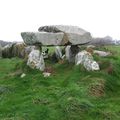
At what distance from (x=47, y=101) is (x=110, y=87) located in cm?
579

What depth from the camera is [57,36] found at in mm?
33844

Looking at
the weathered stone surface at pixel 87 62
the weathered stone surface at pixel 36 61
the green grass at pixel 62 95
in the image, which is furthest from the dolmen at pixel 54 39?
the weathered stone surface at pixel 87 62

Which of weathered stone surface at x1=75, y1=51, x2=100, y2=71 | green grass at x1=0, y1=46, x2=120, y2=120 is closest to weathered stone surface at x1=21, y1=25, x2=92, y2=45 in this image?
green grass at x1=0, y1=46, x2=120, y2=120

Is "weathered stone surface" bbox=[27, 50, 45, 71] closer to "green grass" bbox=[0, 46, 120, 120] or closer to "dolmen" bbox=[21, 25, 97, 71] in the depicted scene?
"dolmen" bbox=[21, 25, 97, 71]

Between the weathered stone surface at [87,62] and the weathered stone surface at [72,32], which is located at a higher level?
the weathered stone surface at [72,32]

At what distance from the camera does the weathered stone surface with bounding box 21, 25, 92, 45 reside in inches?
1293

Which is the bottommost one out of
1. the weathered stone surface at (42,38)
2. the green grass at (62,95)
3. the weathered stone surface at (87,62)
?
the green grass at (62,95)

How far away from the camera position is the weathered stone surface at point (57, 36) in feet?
108

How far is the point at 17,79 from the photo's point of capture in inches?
1177

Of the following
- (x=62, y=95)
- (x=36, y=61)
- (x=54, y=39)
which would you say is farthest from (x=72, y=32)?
(x=62, y=95)

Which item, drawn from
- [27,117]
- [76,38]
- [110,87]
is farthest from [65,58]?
[27,117]

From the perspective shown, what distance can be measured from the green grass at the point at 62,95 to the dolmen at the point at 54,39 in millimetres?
1251

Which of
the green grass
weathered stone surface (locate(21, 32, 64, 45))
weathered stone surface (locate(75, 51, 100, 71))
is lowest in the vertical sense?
the green grass

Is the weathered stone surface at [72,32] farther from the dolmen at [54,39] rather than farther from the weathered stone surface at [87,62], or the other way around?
the weathered stone surface at [87,62]
